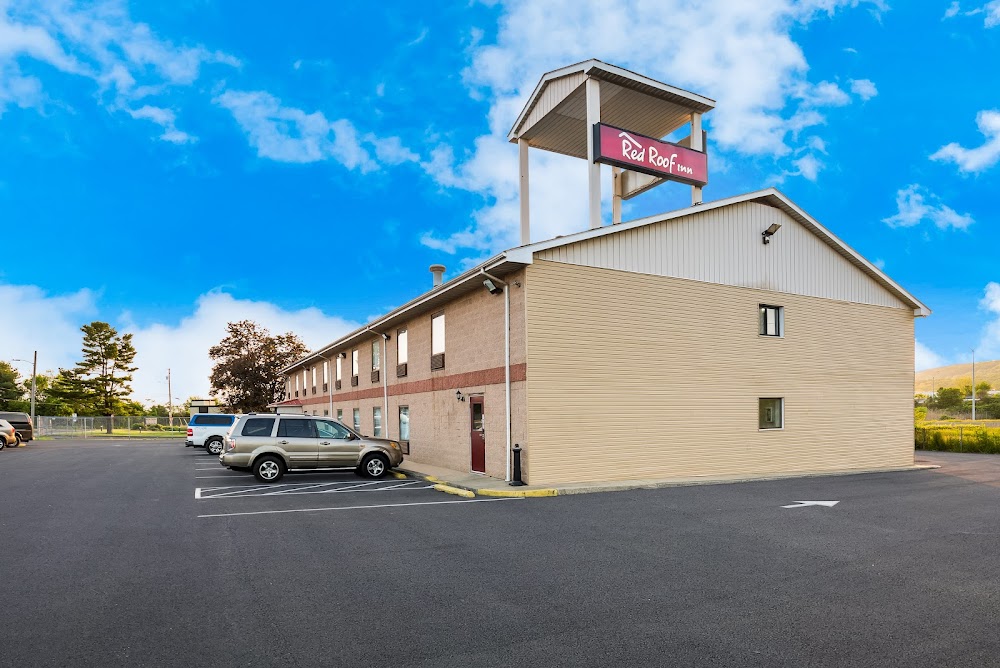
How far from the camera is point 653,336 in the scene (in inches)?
675

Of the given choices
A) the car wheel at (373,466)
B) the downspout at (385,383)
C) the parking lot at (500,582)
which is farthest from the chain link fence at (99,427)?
the parking lot at (500,582)

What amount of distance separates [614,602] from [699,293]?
43.3 feet

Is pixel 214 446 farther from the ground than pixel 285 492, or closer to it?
closer to it

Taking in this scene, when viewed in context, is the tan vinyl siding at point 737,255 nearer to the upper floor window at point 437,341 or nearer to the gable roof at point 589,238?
the gable roof at point 589,238

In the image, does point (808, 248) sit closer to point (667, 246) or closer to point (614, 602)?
point (667, 246)

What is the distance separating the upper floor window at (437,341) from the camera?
67.1ft

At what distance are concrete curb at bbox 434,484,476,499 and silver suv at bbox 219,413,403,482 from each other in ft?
9.18

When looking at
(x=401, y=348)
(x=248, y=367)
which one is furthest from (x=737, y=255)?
(x=248, y=367)

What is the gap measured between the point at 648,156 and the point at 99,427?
5822cm

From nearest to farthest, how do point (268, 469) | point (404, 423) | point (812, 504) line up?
point (812, 504) < point (268, 469) < point (404, 423)

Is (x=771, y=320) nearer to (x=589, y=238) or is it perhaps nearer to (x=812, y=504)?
(x=589, y=238)

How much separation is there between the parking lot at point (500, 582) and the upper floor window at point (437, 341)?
25.6 ft

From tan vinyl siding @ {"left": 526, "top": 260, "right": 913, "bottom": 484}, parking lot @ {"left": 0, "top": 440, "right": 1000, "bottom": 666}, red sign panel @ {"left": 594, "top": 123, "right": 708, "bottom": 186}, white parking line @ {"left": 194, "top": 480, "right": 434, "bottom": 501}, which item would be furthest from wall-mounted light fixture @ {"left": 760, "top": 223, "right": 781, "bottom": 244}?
white parking line @ {"left": 194, "top": 480, "right": 434, "bottom": 501}

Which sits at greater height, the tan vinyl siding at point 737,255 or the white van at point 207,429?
the tan vinyl siding at point 737,255
